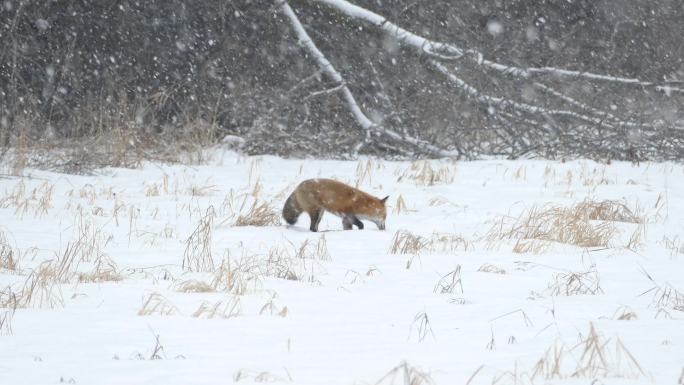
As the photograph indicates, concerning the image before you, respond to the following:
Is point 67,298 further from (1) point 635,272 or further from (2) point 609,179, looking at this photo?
(2) point 609,179

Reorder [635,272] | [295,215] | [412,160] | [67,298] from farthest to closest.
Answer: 1. [412,160]
2. [295,215]
3. [635,272]
4. [67,298]

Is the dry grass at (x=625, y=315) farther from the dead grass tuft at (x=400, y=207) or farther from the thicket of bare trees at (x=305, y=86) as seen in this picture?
the thicket of bare trees at (x=305, y=86)

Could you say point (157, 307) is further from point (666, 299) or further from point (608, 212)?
point (608, 212)

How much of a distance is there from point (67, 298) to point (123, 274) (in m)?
0.72

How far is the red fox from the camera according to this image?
320 inches

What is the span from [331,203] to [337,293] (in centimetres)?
302

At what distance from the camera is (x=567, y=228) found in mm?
7398

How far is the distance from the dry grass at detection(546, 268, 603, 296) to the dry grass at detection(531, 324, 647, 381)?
1481 mm

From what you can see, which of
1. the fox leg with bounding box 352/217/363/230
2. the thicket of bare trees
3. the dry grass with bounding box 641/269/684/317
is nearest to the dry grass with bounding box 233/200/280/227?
the fox leg with bounding box 352/217/363/230

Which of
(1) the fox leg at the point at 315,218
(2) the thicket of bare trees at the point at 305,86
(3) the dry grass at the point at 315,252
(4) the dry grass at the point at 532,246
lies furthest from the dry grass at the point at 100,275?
(2) the thicket of bare trees at the point at 305,86

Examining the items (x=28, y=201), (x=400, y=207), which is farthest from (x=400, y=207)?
(x=28, y=201)

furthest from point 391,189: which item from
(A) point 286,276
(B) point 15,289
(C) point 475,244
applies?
(B) point 15,289

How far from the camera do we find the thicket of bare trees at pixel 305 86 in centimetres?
1395

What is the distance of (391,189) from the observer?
11.0m
